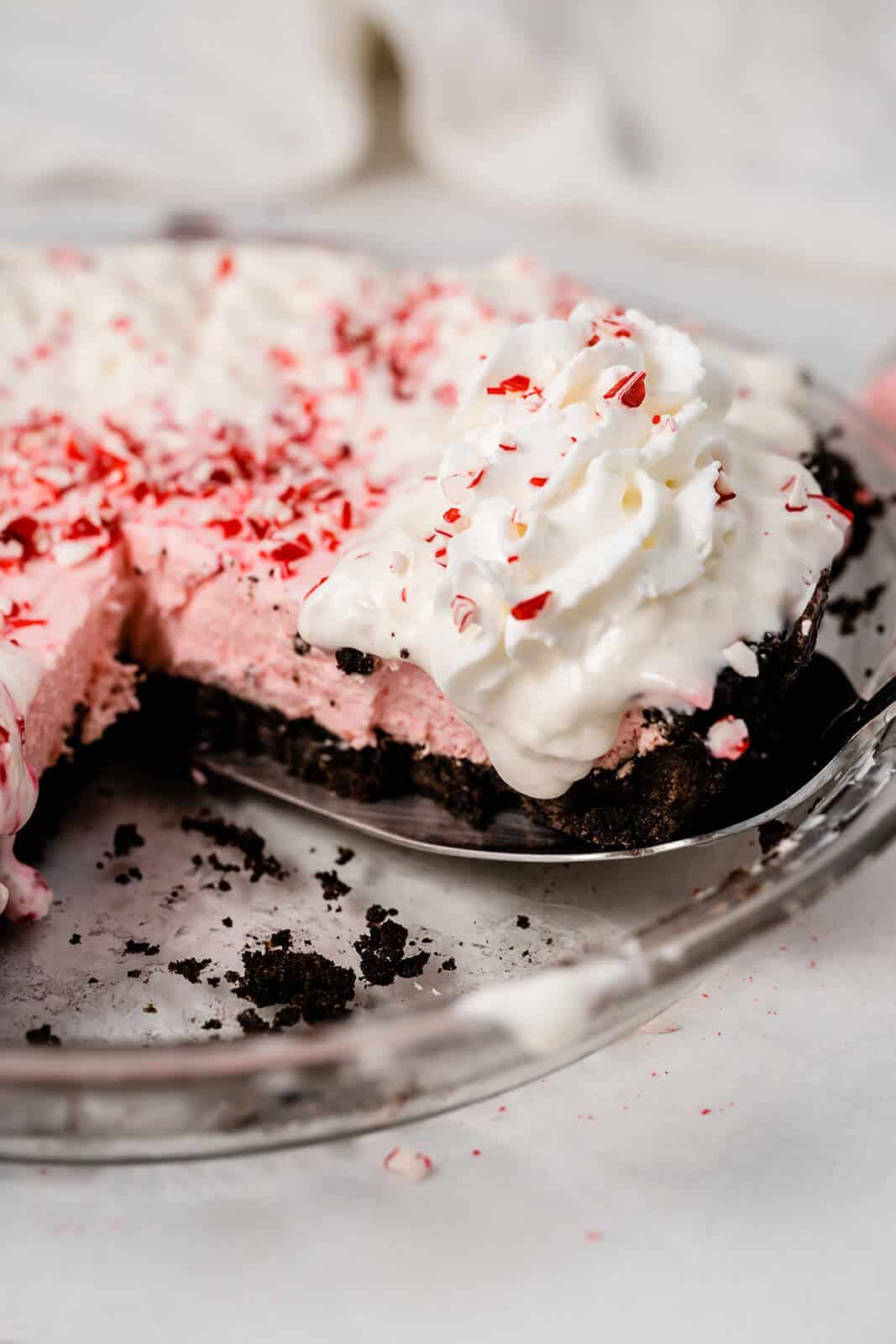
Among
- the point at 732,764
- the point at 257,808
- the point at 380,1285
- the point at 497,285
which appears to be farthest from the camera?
the point at 497,285

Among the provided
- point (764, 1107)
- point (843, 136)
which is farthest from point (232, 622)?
point (843, 136)

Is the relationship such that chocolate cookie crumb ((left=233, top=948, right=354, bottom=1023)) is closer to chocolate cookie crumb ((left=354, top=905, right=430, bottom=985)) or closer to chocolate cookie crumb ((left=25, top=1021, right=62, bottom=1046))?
chocolate cookie crumb ((left=354, top=905, right=430, bottom=985))

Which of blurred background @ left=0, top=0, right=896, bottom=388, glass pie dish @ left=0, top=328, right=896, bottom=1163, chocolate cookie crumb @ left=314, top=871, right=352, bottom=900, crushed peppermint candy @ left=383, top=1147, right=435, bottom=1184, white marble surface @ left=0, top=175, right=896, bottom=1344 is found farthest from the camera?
blurred background @ left=0, top=0, right=896, bottom=388

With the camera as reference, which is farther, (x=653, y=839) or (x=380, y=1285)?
(x=653, y=839)

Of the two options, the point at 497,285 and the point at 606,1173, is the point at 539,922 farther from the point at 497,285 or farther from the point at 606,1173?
the point at 497,285

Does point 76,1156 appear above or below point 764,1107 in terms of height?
below

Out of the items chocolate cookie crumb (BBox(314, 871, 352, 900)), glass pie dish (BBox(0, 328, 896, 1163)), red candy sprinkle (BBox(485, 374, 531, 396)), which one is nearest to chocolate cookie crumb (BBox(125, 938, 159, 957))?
glass pie dish (BBox(0, 328, 896, 1163))

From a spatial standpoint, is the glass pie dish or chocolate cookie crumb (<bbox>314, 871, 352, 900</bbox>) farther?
chocolate cookie crumb (<bbox>314, 871, 352, 900</bbox>)
